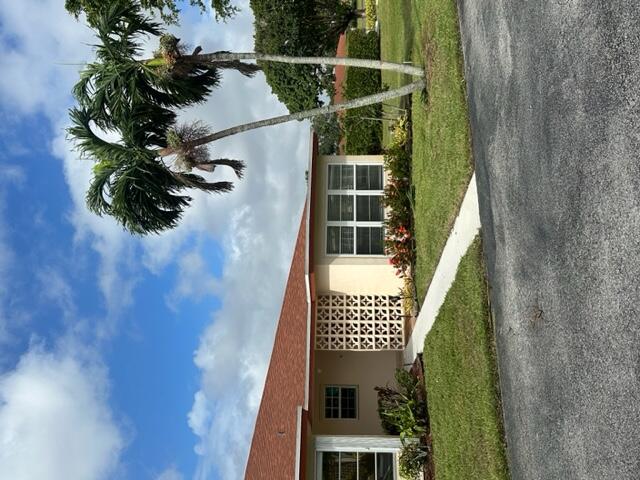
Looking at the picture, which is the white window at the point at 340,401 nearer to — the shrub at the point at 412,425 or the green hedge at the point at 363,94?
the shrub at the point at 412,425

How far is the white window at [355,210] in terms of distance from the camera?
53.5ft

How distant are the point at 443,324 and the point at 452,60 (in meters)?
4.91

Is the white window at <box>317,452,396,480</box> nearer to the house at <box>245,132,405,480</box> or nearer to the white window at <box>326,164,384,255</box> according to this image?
the house at <box>245,132,405,480</box>

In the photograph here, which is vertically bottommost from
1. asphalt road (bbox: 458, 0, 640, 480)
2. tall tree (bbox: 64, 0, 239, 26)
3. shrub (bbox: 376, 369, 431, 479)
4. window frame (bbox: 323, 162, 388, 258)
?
shrub (bbox: 376, 369, 431, 479)

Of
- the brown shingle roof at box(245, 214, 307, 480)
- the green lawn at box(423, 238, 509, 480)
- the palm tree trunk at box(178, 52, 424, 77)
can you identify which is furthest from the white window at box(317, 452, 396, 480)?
the palm tree trunk at box(178, 52, 424, 77)

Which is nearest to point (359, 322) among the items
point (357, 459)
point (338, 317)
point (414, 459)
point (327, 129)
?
point (338, 317)

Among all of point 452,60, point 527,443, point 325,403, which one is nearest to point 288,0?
point 452,60

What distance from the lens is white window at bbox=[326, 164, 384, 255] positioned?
16312 mm

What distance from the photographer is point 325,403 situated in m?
16.7

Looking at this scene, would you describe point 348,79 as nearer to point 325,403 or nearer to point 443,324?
point 325,403

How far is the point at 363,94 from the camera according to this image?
24.8m

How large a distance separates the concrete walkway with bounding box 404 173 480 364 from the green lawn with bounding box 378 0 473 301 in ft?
1.04

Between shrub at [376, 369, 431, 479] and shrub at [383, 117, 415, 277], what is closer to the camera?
shrub at [376, 369, 431, 479]

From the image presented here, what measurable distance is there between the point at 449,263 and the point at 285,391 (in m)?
7.56
